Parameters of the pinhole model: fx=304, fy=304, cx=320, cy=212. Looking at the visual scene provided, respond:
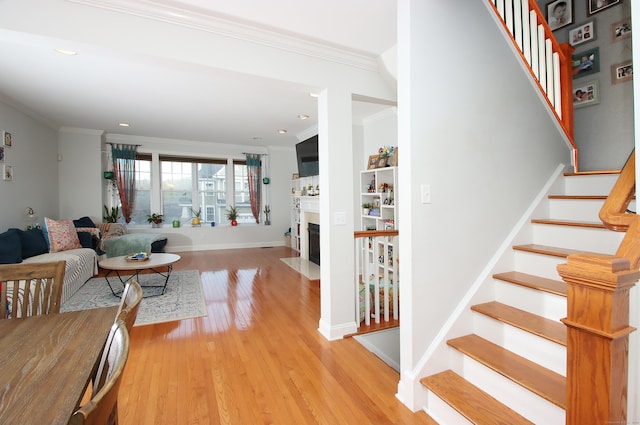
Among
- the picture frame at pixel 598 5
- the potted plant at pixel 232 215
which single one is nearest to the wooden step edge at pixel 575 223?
the picture frame at pixel 598 5

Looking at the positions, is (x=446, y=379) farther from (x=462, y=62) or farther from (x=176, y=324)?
(x=176, y=324)

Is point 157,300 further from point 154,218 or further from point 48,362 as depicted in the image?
point 154,218

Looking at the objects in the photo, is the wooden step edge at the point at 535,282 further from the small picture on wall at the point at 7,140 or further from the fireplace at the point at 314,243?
the small picture on wall at the point at 7,140

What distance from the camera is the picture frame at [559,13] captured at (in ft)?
9.99

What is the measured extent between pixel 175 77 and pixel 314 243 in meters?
3.68

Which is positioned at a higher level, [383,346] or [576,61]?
[576,61]

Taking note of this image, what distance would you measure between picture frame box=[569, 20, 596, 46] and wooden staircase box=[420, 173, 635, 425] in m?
1.59

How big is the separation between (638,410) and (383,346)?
190cm

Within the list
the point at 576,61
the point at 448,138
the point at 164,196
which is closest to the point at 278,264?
the point at 164,196

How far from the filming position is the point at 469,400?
1.61m

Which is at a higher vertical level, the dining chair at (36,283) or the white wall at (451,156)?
the white wall at (451,156)

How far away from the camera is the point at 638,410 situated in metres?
1.03

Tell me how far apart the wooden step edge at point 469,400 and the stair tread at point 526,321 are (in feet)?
1.34

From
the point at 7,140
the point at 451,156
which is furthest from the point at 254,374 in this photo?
the point at 7,140
